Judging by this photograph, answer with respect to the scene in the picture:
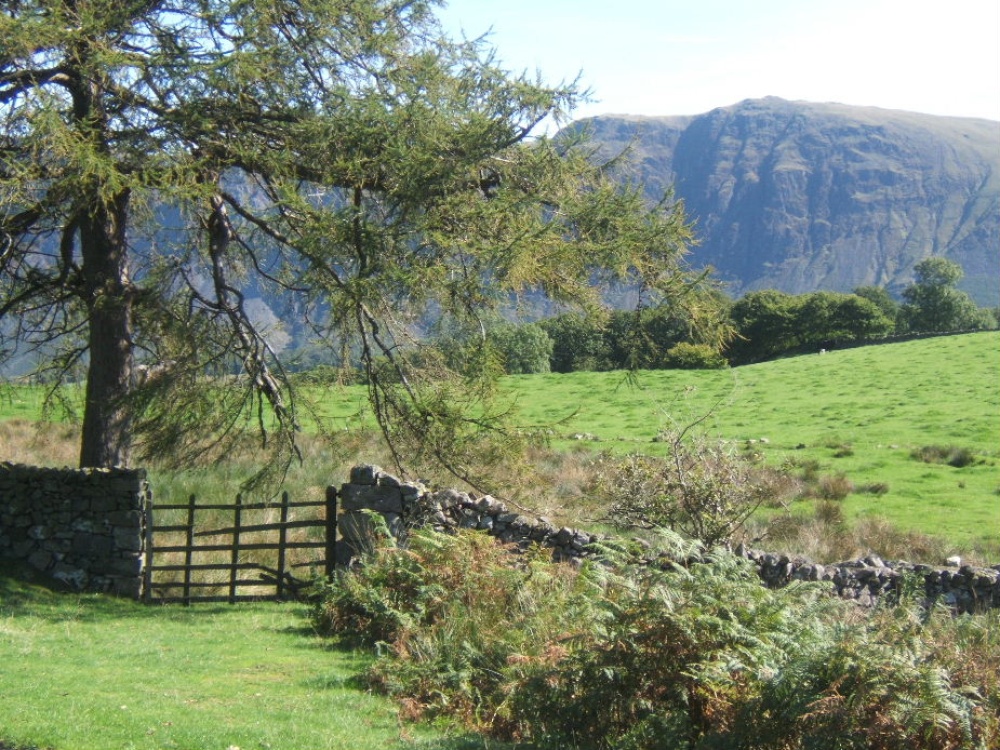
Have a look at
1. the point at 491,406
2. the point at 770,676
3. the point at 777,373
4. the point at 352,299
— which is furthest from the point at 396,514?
the point at 777,373

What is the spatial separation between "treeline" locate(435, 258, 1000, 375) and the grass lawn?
491 cm

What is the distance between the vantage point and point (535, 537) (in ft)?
43.1

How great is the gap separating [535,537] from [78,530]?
6377 millimetres

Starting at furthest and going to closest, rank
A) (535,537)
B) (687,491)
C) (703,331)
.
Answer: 1. (687,491)
2. (703,331)
3. (535,537)

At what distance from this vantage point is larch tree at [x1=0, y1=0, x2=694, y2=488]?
37.6 feet

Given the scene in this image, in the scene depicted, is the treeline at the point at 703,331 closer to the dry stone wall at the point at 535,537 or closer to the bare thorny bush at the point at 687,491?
the bare thorny bush at the point at 687,491

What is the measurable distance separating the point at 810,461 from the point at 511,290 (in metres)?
14.2

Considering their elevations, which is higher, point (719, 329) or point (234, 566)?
point (719, 329)

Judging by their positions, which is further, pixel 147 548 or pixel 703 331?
pixel 147 548

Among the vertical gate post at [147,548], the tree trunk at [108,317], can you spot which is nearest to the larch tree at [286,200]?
the tree trunk at [108,317]

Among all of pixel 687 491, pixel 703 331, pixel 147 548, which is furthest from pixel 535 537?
pixel 147 548

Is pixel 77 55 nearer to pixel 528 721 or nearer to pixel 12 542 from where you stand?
pixel 12 542

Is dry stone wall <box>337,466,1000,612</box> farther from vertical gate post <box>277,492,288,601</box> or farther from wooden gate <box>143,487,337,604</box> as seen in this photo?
vertical gate post <box>277,492,288,601</box>

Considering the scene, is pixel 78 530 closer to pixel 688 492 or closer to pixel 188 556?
pixel 188 556
